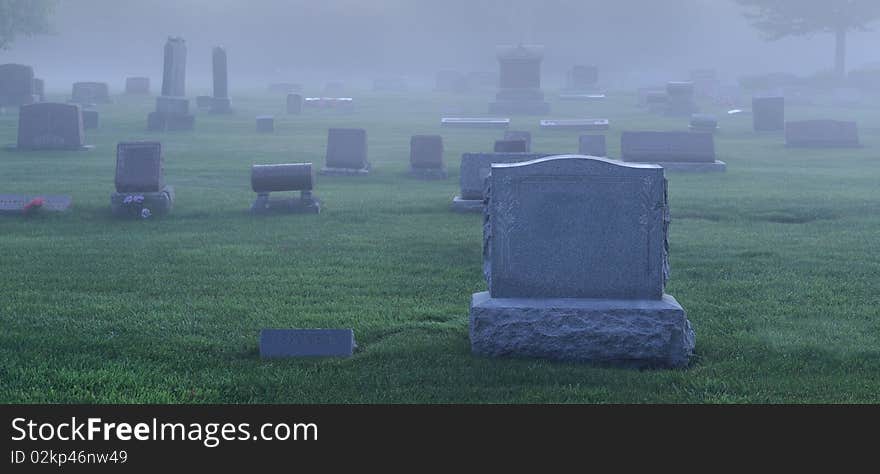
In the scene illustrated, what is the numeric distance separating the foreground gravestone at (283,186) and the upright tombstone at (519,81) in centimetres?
2701

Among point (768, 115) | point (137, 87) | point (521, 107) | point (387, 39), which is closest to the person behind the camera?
point (768, 115)

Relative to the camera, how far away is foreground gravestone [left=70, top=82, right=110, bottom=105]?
45219 millimetres

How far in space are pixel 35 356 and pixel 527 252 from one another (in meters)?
3.73

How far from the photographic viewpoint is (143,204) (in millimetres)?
15742

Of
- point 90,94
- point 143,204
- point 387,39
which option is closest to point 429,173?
point 143,204

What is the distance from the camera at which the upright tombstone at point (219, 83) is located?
3994 centimetres

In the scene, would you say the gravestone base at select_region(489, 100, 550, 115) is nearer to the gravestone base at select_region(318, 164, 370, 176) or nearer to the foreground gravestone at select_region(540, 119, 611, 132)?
the foreground gravestone at select_region(540, 119, 611, 132)

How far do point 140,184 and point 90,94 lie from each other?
3164 cm

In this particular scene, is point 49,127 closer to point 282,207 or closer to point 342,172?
point 342,172

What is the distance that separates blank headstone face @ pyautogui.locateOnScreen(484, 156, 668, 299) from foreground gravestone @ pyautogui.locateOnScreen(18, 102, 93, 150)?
2054cm

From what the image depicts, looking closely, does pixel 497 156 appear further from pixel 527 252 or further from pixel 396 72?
pixel 396 72

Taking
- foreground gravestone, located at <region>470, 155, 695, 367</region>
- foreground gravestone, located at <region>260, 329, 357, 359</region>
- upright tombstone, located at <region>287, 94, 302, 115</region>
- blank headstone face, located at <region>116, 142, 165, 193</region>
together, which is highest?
upright tombstone, located at <region>287, 94, 302, 115</region>

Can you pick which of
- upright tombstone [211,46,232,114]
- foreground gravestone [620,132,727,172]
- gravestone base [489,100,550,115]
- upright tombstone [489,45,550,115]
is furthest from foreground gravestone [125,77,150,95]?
foreground gravestone [620,132,727,172]

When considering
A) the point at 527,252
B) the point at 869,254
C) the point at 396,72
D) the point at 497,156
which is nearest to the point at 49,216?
the point at 497,156
